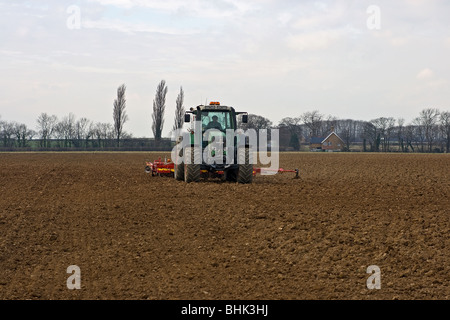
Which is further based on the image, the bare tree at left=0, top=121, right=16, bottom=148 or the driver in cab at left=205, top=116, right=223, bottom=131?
the bare tree at left=0, top=121, right=16, bottom=148

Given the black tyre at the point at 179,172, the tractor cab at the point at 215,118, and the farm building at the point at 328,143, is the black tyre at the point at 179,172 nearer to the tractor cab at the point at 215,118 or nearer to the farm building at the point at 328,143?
the tractor cab at the point at 215,118

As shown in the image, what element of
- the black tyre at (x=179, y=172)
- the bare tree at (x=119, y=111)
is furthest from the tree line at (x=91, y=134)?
the black tyre at (x=179, y=172)

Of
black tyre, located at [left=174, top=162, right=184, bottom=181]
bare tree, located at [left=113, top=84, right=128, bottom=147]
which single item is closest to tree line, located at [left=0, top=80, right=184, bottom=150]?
bare tree, located at [left=113, top=84, right=128, bottom=147]

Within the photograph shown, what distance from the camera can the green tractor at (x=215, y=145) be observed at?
18141 mm

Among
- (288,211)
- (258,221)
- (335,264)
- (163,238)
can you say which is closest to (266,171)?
(288,211)

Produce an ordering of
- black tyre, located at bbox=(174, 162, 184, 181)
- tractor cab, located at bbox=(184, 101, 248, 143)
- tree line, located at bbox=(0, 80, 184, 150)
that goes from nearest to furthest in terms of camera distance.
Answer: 1. tractor cab, located at bbox=(184, 101, 248, 143)
2. black tyre, located at bbox=(174, 162, 184, 181)
3. tree line, located at bbox=(0, 80, 184, 150)

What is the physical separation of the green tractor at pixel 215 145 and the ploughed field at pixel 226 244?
1906mm

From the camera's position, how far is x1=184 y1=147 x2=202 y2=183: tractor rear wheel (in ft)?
59.3

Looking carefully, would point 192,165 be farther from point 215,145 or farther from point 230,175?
point 230,175

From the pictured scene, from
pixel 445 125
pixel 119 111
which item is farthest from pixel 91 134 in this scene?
pixel 445 125

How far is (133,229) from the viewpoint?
11.1m

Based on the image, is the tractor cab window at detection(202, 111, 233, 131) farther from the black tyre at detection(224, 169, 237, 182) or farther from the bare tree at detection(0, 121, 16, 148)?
the bare tree at detection(0, 121, 16, 148)

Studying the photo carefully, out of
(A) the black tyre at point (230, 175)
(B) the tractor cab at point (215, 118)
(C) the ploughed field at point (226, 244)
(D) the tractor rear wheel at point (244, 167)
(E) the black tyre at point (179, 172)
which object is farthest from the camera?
(E) the black tyre at point (179, 172)

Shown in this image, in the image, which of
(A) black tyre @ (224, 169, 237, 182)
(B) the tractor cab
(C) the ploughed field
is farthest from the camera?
(A) black tyre @ (224, 169, 237, 182)
